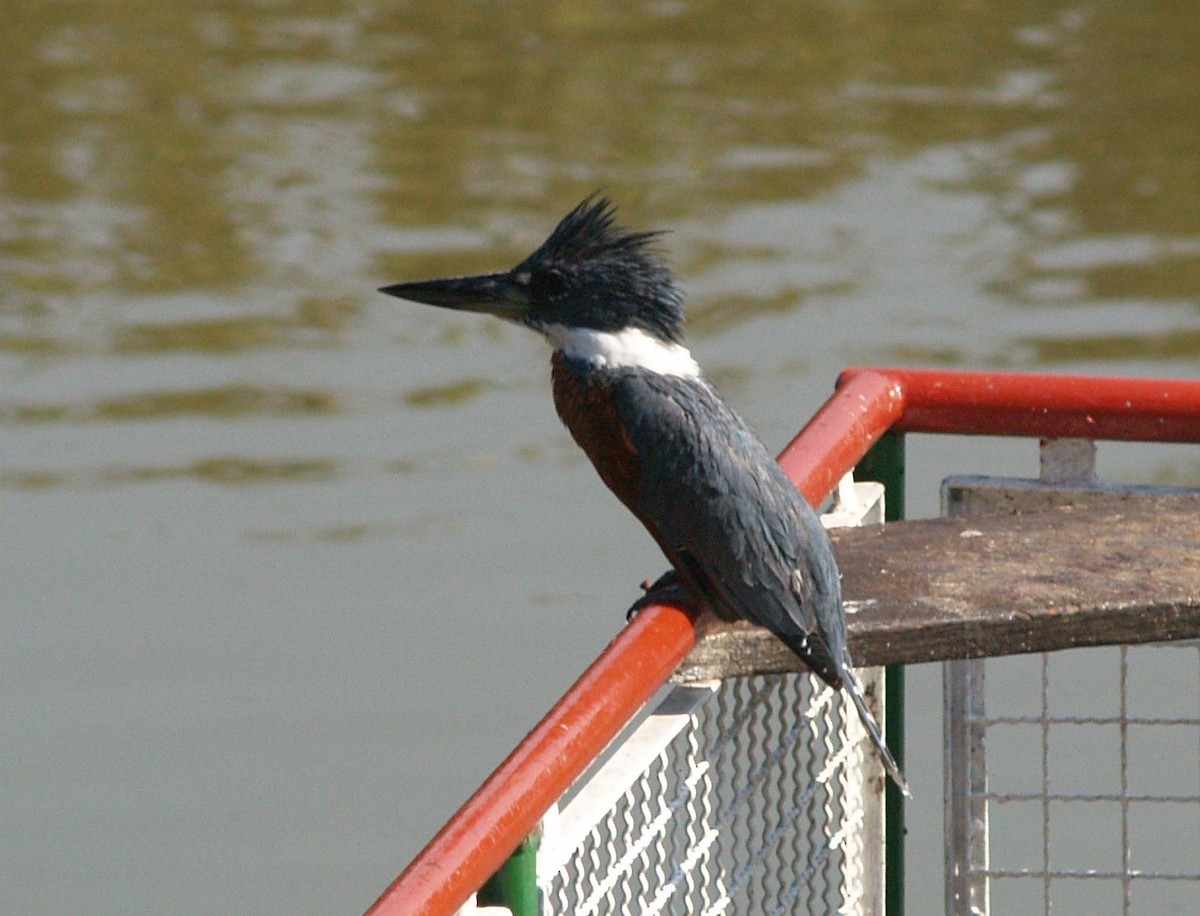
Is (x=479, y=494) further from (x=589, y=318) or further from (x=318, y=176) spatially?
(x=589, y=318)

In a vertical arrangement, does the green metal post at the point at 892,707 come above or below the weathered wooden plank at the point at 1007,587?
below

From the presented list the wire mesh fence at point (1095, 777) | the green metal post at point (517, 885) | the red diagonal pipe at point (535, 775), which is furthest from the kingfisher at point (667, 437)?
the wire mesh fence at point (1095, 777)

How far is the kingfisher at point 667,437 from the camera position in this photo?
76.2 inches

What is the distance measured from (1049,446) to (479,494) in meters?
3.06

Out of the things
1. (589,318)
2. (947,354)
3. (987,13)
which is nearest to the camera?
(589,318)

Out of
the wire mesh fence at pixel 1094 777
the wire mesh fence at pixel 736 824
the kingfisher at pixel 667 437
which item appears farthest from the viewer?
the wire mesh fence at pixel 1094 777

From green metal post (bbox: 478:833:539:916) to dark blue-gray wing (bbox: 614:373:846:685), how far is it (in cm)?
46

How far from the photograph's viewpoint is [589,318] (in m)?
2.20

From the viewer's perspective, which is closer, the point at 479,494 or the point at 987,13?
the point at 479,494

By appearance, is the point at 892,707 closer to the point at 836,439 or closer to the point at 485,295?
the point at 836,439

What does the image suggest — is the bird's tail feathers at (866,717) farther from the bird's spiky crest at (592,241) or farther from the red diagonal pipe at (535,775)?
the bird's spiky crest at (592,241)

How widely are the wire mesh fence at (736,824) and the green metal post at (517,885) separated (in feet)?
0.14

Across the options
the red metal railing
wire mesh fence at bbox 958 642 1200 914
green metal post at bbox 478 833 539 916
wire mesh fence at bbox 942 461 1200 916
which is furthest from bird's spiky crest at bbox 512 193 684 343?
wire mesh fence at bbox 958 642 1200 914

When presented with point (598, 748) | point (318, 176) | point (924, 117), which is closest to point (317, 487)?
point (318, 176)
